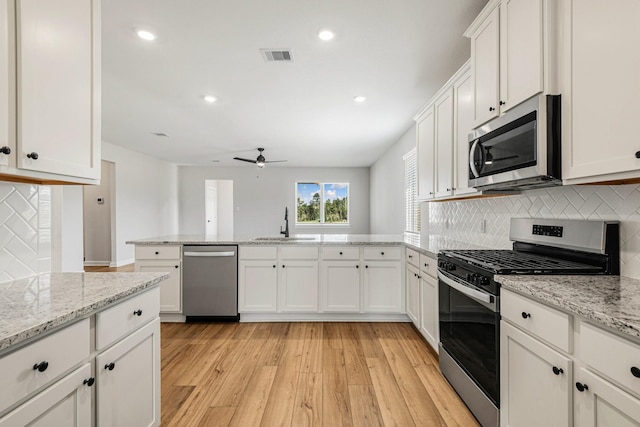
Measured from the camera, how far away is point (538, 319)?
122 cm

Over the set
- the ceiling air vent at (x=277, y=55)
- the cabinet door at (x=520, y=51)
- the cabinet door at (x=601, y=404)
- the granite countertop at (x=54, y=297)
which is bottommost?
the cabinet door at (x=601, y=404)

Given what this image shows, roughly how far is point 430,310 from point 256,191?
7279mm

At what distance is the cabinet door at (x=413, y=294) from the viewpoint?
2865mm

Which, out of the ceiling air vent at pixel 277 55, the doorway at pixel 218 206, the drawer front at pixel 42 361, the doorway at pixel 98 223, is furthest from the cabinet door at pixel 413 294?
the doorway at pixel 218 206

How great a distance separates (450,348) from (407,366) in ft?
1.63

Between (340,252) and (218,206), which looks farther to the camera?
(218,206)

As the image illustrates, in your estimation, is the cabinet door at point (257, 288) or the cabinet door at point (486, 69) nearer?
the cabinet door at point (486, 69)

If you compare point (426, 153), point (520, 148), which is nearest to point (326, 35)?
point (426, 153)

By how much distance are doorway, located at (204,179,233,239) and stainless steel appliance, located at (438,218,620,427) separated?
8266 millimetres

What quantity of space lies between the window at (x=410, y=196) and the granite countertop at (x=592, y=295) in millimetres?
3428

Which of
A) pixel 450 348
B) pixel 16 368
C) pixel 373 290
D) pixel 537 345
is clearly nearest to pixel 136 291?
pixel 16 368

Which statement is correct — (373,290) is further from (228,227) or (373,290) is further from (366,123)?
(228,227)

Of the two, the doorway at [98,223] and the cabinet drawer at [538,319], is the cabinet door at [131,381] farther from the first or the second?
the doorway at [98,223]

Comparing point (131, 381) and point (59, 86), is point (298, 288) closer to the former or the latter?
point (131, 381)
